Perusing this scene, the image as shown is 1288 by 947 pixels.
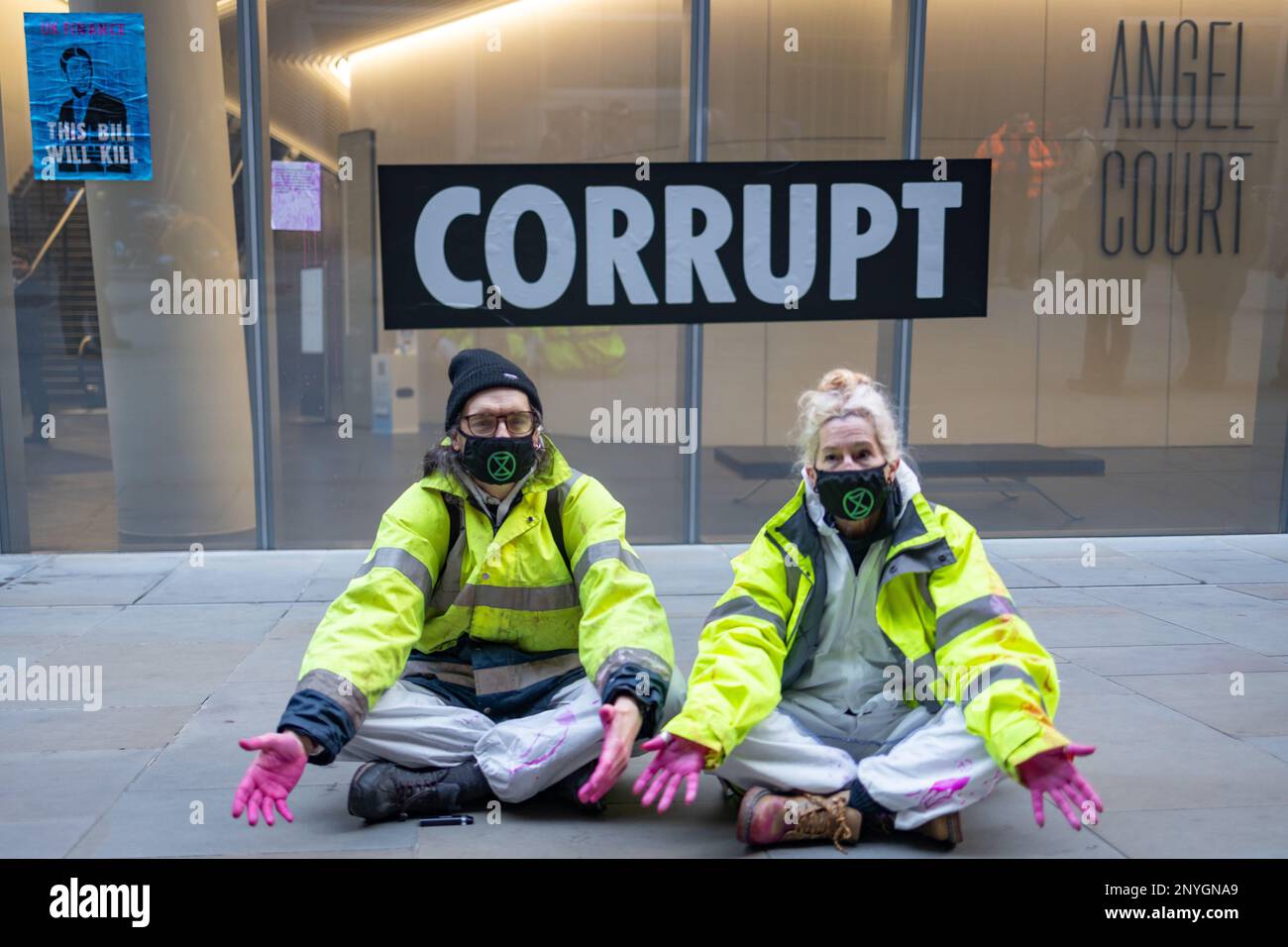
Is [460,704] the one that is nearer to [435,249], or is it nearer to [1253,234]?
[435,249]

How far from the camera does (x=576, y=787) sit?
3773 mm

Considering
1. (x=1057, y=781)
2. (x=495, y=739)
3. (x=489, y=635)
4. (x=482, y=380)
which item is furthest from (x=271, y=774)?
(x=1057, y=781)

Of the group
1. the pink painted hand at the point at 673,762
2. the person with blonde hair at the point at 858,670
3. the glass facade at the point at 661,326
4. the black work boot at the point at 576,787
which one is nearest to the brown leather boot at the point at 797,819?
the person with blonde hair at the point at 858,670

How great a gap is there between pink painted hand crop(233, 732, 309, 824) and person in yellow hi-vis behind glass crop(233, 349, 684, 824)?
14 cm

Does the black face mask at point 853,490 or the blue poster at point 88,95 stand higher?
the blue poster at point 88,95

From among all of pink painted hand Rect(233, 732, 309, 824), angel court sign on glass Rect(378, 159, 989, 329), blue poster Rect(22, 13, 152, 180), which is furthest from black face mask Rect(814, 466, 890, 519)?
blue poster Rect(22, 13, 152, 180)

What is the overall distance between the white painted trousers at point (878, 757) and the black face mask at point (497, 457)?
3.25ft

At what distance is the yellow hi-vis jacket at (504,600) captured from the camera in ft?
11.9

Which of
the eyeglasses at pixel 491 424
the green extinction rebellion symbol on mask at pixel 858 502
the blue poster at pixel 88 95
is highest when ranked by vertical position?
the blue poster at pixel 88 95

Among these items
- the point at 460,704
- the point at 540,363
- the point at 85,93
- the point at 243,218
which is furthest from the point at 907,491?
the point at 85,93

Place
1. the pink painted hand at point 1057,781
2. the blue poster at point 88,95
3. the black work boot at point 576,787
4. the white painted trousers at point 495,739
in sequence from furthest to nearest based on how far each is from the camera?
the blue poster at point 88,95
the black work boot at point 576,787
the white painted trousers at point 495,739
the pink painted hand at point 1057,781

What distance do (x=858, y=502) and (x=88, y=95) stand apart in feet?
17.7

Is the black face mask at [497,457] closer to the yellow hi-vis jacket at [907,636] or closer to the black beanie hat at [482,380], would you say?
the black beanie hat at [482,380]
